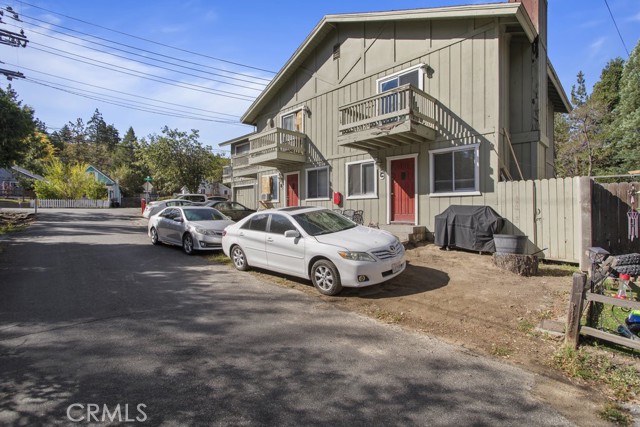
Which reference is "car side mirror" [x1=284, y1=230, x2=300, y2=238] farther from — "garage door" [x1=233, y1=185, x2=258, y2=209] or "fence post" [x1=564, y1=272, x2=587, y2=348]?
"garage door" [x1=233, y1=185, x2=258, y2=209]

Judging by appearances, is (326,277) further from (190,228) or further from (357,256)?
(190,228)

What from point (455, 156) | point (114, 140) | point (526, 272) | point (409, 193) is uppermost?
point (114, 140)

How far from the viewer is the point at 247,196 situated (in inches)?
872

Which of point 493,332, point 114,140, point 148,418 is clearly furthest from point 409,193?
point 114,140

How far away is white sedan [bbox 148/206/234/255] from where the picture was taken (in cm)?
1013

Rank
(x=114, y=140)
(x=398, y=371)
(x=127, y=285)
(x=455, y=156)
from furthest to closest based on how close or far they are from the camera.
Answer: (x=114, y=140)
(x=455, y=156)
(x=127, y=285)
(x=398, y=371)

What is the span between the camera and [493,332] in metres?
4.47

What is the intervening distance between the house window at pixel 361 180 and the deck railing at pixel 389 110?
63.8 inches

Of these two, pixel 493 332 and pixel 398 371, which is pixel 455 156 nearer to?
pixel 493 332

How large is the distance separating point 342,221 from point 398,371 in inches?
172

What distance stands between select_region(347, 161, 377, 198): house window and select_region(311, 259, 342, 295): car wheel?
7.15 metres

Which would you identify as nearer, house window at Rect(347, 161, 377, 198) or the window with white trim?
house window at Rect(347, 161, 377, 198)

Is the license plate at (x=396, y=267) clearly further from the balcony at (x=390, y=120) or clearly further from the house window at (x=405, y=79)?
the house window at (x=405, y=79)

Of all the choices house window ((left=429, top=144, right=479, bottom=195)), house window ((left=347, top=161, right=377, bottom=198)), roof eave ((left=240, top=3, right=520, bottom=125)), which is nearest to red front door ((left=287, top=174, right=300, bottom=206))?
house window ((left=347, top=161, right=377, bottom=198))
